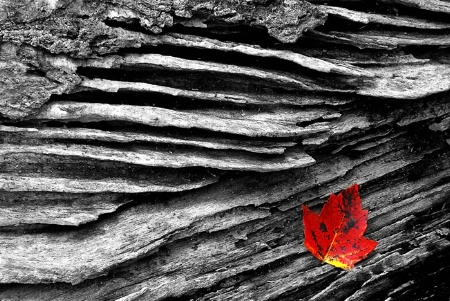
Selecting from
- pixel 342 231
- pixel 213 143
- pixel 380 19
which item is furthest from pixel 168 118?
pixel 380 19

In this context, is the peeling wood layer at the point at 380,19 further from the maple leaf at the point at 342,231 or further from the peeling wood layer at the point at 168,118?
the maple leaf at the point at 342,231

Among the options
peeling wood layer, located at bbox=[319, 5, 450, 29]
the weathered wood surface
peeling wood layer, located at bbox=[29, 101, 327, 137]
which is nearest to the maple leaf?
the weathered wood surface

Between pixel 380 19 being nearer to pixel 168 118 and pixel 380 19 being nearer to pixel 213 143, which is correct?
pixel 213 143

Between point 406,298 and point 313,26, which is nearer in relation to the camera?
point 313,26

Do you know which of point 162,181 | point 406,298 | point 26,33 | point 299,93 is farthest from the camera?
point 406,298

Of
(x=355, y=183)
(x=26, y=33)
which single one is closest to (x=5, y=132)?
(x=26, y=33)

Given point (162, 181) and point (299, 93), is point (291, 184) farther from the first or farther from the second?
point (162, 181)

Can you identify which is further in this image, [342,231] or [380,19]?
[380,19]

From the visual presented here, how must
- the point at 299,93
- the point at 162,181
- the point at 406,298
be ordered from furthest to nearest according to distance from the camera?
the point at 406,298
the point at 299,93
the point at 162,181
